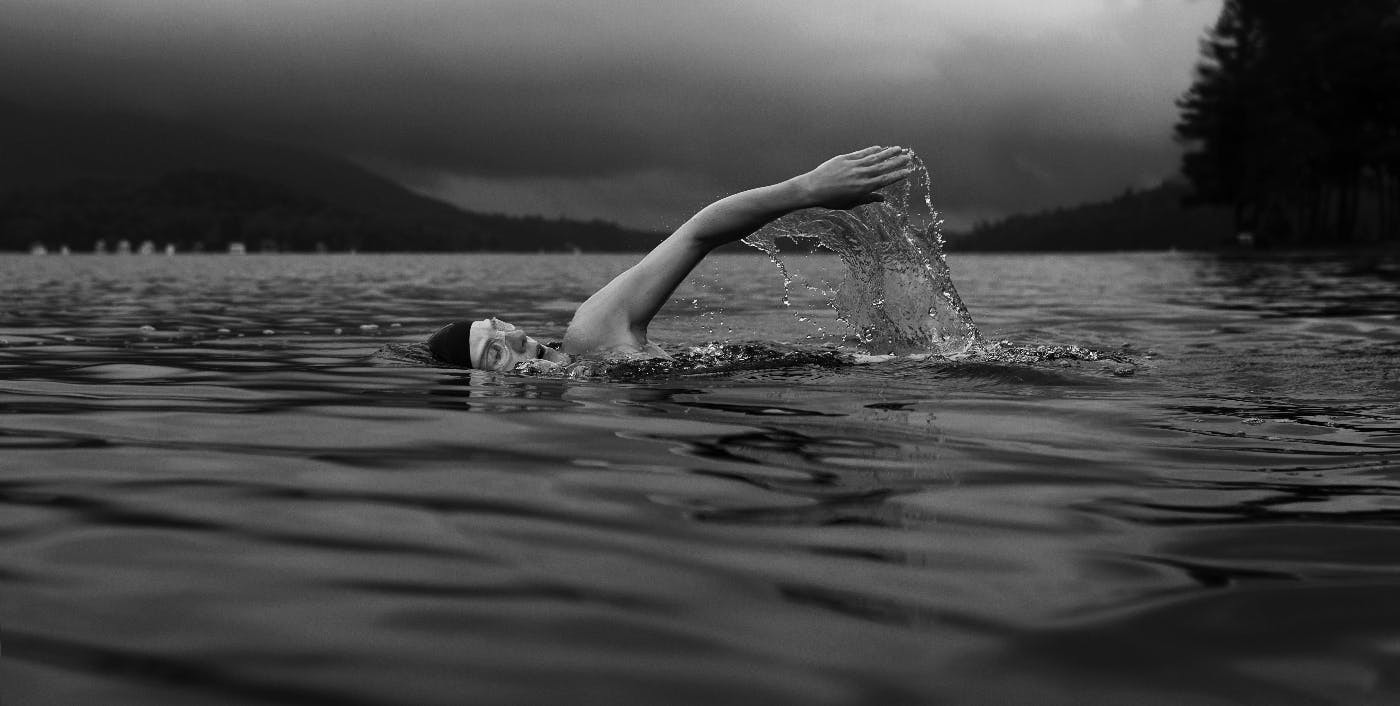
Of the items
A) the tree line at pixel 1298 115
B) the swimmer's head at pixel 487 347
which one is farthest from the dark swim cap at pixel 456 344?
the tree line at pixel 1298 115

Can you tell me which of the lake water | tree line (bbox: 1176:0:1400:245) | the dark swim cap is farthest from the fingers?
tree line (bbox: 1176:0:1400:245)

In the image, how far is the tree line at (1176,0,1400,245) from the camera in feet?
207

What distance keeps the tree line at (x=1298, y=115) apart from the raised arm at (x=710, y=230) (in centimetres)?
6490

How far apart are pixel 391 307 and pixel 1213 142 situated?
67.9 metres

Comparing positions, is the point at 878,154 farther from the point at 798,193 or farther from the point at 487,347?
the point at 487,347

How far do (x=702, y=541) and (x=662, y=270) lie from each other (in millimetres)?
4249

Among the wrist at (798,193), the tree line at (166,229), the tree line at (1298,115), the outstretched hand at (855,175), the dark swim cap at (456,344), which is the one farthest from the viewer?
the tree line at (166,229)

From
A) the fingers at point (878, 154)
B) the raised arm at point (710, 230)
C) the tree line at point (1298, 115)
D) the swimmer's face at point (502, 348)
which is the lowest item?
the swimmer's face at point (502, 348)

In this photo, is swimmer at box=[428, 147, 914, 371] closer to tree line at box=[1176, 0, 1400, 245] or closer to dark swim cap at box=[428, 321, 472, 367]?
dark swim cap at box=[428, 321, 472, 367]

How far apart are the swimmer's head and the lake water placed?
78 centimetres

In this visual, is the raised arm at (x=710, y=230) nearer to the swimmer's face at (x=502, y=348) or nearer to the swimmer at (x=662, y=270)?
the swimmer at (x=662, y=270)

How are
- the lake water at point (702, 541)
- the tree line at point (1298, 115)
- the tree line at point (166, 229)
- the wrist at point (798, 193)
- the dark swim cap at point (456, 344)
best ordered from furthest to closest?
1. the tree line at point (166, 229)
2. the tree line at point (1298, 115)
3. the dark swim cap at point (456, 344)
4. the wrist at point (798, 193)
5. the lake water at point (702, 541)

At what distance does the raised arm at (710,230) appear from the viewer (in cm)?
670

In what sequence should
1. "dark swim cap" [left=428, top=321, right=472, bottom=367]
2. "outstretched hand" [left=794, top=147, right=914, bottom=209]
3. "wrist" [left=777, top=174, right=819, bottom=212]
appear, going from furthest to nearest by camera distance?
"dark swim cap" [left=428, top=321, right=472, bottom=367] → "wrist" [left=777, top=174, right=819, bottom=212] → "outstretched hand" [left=794, top=147, right=914, bottom=209]
